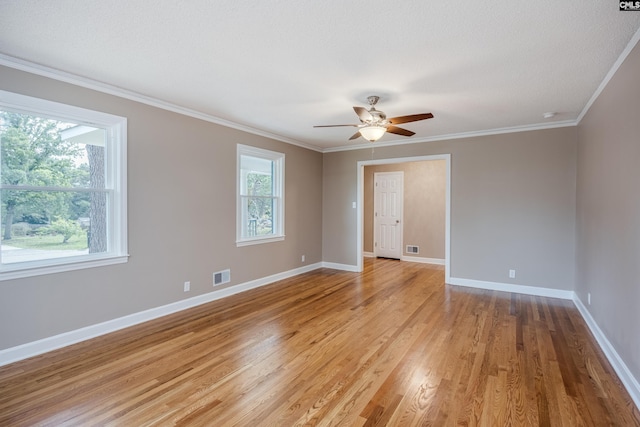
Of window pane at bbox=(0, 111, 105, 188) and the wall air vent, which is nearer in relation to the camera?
window pane at bbox=(0, 111, 105, 188)

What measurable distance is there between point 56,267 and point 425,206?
6.75 m

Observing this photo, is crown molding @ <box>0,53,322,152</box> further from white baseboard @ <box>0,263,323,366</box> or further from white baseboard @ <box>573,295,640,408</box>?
white baseboard @ <box>573,295,640,408</box>

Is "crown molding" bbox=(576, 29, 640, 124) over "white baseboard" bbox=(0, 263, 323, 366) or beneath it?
over

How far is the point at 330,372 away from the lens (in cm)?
255

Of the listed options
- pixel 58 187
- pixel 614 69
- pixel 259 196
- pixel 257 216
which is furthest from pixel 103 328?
pixel 614 69

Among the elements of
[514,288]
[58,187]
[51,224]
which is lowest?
[514,288]

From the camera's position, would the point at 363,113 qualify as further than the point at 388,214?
No

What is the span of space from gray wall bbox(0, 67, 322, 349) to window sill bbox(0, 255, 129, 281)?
5cm

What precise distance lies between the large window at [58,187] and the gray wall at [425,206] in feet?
19.7

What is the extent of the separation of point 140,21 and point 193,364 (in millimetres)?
2591

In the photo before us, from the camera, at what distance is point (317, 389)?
2.31 meters

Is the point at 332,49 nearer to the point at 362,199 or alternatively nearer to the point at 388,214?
the point at 362,199

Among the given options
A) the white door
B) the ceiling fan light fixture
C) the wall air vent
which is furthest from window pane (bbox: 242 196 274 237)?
the white door

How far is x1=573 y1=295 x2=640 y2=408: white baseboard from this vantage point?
219cm
